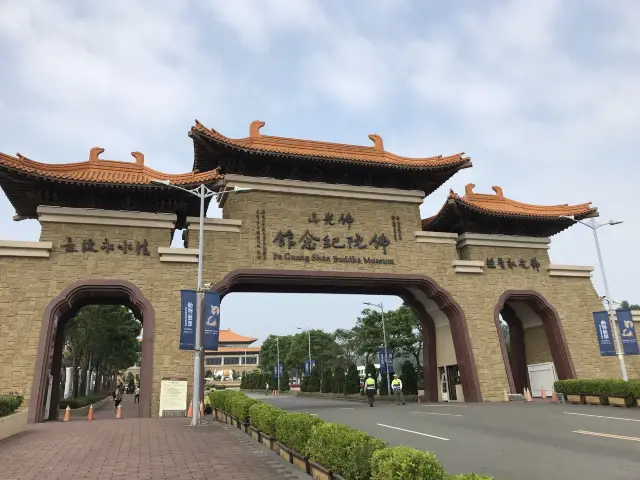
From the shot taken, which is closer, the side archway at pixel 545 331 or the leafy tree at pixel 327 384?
the side archway at pixel 545 331

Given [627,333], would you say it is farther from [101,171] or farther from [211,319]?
[101,171]

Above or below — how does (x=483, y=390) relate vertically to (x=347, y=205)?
below

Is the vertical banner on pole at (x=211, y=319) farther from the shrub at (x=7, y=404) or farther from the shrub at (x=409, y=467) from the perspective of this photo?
the shrub at (x=409, y=467)

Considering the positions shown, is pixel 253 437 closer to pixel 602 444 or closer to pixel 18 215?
pixel 602 444

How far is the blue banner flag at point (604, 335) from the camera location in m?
21.3

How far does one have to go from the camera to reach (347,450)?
6172 mm

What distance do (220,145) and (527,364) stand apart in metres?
19.4

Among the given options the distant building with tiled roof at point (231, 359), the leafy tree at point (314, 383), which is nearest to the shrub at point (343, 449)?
the leafy tree at point (314, 383)

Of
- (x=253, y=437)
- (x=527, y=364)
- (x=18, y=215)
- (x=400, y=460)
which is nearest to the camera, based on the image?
(x=400, y=460)

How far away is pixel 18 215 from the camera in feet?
69.1

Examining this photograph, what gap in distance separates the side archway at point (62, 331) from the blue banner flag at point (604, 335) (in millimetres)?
19126

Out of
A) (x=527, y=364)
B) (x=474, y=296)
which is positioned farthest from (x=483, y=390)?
(x=527, y=364)

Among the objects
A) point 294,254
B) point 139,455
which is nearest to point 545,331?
point 294,254

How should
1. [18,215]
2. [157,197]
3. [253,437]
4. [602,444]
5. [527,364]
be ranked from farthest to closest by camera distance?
[527,364]
[18,215]
[157,197]
[253,437]
[602,444]
